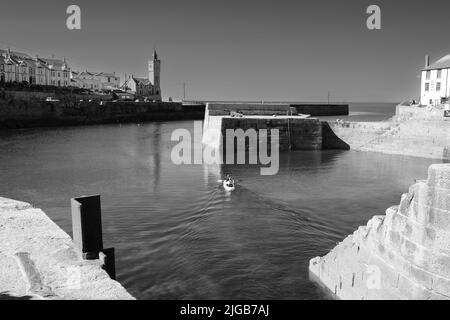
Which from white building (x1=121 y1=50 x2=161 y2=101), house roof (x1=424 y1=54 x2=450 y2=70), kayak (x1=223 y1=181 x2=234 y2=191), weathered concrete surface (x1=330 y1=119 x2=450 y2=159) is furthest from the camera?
white building (x1=121 y1=50 x2=161 y2=101)

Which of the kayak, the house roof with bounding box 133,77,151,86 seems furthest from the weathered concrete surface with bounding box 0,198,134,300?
the house roof with bounding box 133,77,151,86

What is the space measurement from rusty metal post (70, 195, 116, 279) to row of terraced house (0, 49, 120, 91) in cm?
7756

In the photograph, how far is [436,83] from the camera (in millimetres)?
50062

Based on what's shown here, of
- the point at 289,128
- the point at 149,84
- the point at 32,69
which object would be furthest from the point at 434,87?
the point at 149,84

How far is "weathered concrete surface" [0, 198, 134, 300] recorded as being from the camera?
23.1 ft

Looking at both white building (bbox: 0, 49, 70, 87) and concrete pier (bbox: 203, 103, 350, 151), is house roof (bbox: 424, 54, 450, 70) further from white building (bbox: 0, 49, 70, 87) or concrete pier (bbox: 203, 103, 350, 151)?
white building (bbox: 0, 49, 70, 87)

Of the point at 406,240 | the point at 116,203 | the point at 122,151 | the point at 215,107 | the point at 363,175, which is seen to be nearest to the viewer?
the point at 406,240

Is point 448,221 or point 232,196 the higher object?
point 448,221

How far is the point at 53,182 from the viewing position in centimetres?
2506

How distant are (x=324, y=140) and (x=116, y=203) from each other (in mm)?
27524

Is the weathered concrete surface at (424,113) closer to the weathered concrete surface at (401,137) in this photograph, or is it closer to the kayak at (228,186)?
the weathered concrete surface at (401,137)

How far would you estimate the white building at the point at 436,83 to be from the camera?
48.8m
